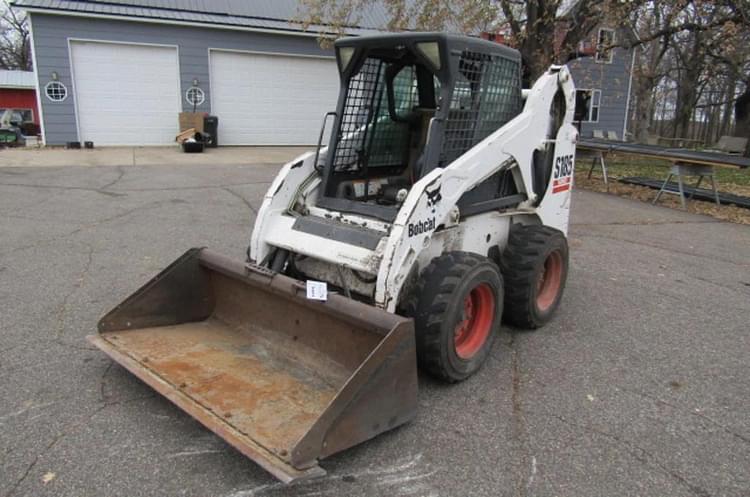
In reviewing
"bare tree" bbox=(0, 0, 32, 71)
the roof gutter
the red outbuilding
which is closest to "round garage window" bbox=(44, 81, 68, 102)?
the roof gutter

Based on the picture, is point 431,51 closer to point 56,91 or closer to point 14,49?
point 56,91

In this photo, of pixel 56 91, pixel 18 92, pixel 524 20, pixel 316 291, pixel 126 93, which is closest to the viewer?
pixel 316 291

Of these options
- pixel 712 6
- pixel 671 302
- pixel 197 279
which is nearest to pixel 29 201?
pixel 197 279

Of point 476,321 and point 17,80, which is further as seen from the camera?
point 17,80

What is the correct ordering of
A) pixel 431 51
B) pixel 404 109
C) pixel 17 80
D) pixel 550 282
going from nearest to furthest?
pixel 431 51
pixel 404 109
pixel 550 282
pixel 17 80

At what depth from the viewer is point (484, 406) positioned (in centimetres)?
338

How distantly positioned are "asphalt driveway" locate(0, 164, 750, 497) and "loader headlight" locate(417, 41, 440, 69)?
2006 millimetres

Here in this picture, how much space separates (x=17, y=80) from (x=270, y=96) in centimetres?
2525

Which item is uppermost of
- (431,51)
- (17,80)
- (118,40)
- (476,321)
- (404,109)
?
(17,80)

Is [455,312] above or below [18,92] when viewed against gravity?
below

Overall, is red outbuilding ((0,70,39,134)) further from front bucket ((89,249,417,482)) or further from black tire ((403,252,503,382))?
black tire ((403,252,503,382))

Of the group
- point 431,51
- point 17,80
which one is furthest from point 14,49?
point 431,51

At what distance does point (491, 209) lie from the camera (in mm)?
4184

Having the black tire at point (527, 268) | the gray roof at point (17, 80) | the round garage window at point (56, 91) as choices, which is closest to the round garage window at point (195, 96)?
the round garage window at point (56, 91)
